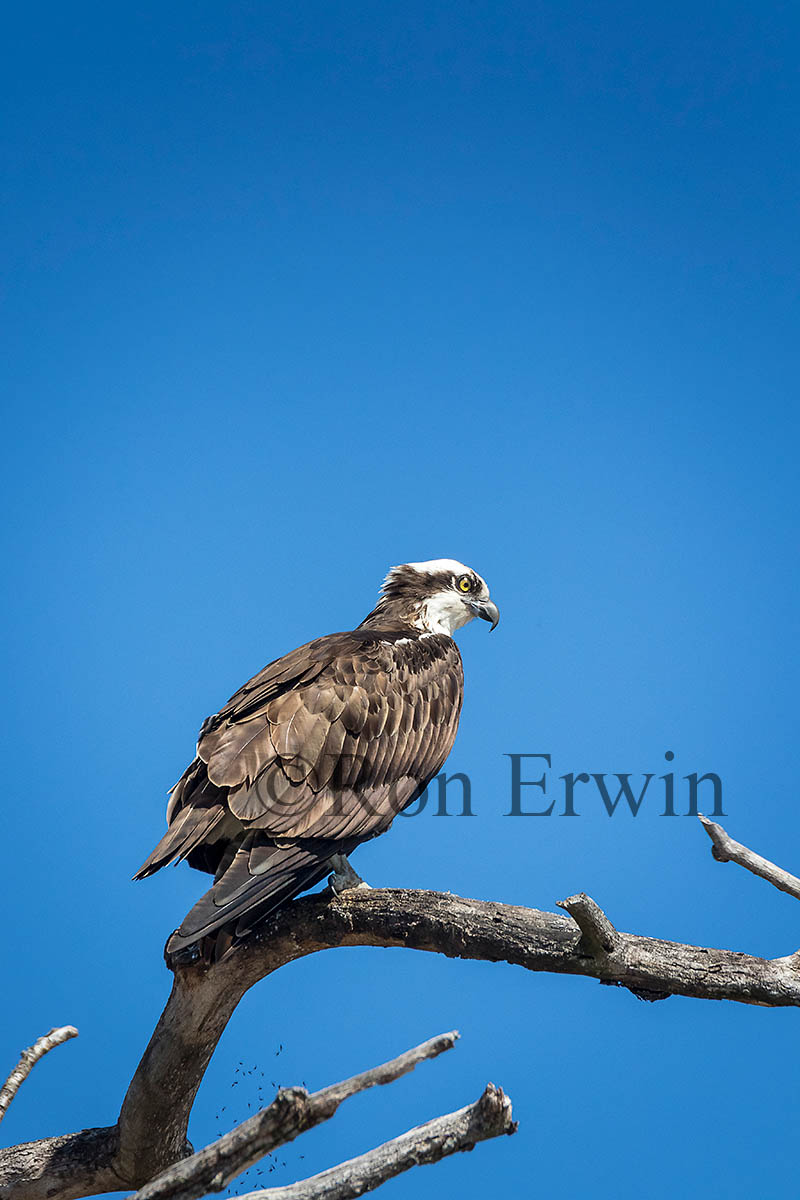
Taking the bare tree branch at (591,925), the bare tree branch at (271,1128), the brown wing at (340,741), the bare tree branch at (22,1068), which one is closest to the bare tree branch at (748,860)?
the bare tree branch at (591,925)

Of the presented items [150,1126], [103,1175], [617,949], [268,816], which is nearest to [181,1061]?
[150,1126]

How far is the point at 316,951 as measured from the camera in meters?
3.11

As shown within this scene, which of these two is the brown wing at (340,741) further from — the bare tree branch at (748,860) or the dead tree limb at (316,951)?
the bare tree branch at (748,860)

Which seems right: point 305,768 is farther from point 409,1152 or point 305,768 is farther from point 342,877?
point 409,1152

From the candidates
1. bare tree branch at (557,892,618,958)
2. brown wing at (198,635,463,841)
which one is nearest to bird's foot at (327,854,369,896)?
brown wing at (198,635,463,841)

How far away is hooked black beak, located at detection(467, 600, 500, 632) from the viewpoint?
440 cm

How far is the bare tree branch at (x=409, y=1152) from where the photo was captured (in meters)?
2.28

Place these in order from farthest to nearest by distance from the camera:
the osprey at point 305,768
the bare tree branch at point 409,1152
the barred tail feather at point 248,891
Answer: the osprey at point 305,768 → the barred tail feather at point 248,891 → the bare tree branch at point 409,1152

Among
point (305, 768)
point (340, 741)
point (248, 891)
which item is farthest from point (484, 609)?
point (248, 891)

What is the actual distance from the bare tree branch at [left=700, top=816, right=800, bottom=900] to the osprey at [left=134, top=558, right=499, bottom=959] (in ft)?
3.20

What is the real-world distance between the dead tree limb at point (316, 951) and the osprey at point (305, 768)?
134 millimetres

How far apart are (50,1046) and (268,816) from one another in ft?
2.68

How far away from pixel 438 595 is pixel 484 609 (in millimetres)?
215

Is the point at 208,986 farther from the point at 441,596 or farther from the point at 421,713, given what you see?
the point at 441,596
